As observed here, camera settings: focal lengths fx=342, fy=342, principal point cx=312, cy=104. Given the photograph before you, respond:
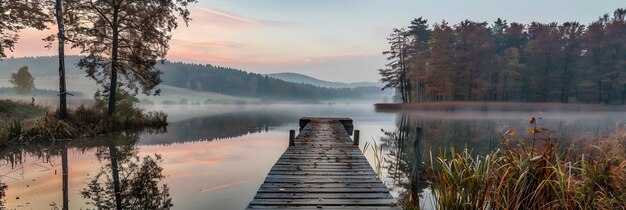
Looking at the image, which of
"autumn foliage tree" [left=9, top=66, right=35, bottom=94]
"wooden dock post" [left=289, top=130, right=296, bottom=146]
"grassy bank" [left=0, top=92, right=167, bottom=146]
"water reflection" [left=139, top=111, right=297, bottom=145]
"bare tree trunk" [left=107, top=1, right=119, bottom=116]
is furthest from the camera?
"autumn foliage tree" [left=9, top=66, right=35, bottom=94]

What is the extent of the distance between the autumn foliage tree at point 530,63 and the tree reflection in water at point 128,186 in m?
51.9

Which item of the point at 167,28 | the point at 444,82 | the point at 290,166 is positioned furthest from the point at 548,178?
the point at 444,82

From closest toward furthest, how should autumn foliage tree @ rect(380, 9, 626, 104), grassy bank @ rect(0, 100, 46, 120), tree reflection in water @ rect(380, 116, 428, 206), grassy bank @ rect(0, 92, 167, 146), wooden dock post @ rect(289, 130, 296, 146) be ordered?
tree reflection in water @ rect(380, 116, 428, 206)
wooden dock post @ rect(289, 130, 296, 146)
grassy bank @ rect(0, 92, 167, 146)
grassy bank @ rect(0, 100, 46, 120)
autumn foliage tree @ rect(380, 9, 626, 104)

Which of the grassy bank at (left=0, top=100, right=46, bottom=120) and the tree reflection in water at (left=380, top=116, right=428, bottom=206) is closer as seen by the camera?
the tree reflection in water at (left=380, top=116, right=428, bottom=206)

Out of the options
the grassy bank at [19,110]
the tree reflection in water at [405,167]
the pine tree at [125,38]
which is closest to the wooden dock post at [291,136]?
the tree reflection in water at [405,167]

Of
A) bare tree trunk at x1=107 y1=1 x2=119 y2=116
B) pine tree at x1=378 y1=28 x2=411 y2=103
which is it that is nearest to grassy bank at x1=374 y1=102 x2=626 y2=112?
pine tree at x1=378 y1=28 x2=411 y2=103

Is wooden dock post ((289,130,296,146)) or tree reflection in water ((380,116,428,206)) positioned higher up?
wooden dock post ((289,130,296,146))

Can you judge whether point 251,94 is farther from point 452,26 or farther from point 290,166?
point 290,166

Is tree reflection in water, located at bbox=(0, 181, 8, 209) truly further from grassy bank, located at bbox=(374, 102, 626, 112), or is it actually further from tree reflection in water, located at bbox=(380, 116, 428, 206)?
grassy bank, located at bbox=(374, 102, 626, 112)

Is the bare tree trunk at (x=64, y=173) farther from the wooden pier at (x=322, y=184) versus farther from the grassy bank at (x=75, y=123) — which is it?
the wooden pier at (x=322, y=184)

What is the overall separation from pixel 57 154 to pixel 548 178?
15559mm

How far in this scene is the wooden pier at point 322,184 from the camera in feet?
19.7

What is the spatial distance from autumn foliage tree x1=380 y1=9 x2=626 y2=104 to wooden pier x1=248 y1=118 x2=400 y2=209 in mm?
50337

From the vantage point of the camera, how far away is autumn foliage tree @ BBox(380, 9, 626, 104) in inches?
2274
